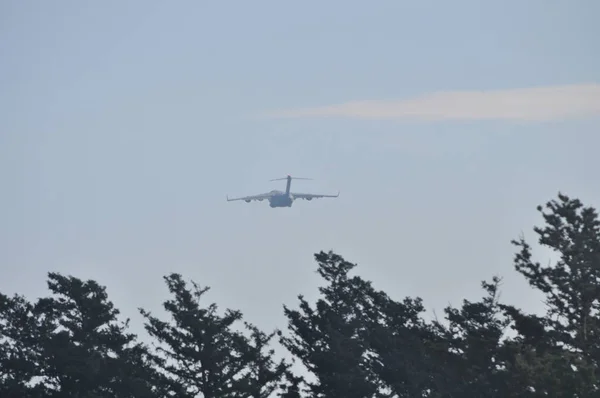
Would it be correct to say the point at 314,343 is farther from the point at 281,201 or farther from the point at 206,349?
the point at 281,201

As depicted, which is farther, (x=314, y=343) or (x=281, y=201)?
(x=281, y=201)

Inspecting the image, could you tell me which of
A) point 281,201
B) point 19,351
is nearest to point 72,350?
point 19,351

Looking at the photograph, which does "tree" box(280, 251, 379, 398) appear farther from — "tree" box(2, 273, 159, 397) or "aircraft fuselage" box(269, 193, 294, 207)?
"aircraft fuselage" box(269, 193, 294, 207)

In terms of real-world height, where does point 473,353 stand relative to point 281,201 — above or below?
below

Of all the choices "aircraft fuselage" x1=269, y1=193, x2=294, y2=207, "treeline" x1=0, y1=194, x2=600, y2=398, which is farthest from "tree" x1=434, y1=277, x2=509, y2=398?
"aircraft fuselage" x1=269, y1=193, x2=294, y2=207

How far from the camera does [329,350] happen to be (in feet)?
263

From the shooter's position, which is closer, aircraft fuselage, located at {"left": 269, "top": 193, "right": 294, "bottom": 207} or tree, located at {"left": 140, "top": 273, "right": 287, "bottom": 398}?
tree, located at {"left": 140, "top": 273, "right": 287, "bottom": 398}

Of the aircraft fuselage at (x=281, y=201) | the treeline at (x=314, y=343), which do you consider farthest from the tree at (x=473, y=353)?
the aircraft fuselage at (x=281, y=201)

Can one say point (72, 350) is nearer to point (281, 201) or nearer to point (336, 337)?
point (336, 337)

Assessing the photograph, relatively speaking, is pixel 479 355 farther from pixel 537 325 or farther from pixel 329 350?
pixel 329 350

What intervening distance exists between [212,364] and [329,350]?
8.99 m

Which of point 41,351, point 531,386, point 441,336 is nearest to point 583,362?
point 531,386

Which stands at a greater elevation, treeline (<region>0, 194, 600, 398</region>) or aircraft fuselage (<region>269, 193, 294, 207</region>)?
aircraft fuselage (<region>269, 193, 294, 207</region>)

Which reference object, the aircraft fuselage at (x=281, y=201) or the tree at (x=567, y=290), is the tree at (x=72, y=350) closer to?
the tree at (x=567, y=290)
